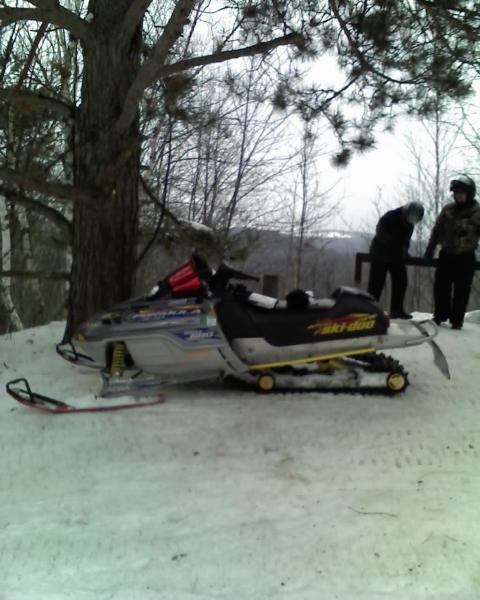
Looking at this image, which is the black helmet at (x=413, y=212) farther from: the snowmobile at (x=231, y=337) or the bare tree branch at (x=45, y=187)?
the bare tree branch at (x=45, y=187)

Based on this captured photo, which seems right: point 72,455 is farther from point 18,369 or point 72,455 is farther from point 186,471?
point 18,369

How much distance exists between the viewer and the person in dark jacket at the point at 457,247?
219 inches

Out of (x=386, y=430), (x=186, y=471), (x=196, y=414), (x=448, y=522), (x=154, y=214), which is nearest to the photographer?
(x=448, y=522)

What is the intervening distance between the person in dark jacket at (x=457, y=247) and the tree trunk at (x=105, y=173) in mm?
3236

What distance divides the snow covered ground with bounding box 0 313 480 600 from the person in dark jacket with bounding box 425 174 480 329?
1958 mm

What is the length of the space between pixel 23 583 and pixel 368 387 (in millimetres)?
2618

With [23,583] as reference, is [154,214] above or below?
above

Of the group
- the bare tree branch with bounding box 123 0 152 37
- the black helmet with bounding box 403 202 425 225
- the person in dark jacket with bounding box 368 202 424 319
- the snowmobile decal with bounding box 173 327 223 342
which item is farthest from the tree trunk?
the black helmet with bounding box 403 202 425 225

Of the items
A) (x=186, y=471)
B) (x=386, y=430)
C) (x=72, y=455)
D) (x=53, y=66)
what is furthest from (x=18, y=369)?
(x=53, y=66)

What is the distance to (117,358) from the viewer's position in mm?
3846

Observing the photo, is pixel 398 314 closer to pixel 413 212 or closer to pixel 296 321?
pixel 413 212

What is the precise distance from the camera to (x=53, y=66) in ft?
24.5

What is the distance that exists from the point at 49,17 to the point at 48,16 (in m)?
0.02

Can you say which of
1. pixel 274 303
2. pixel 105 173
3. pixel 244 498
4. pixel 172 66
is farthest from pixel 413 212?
pixel 244 498
